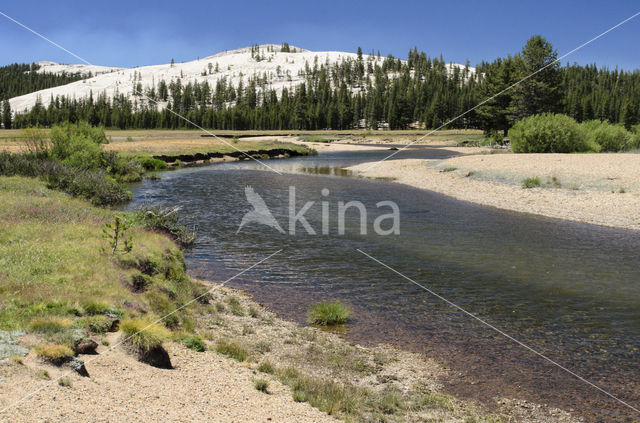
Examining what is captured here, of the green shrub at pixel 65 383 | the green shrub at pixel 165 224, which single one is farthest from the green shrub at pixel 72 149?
the green shrub at pixel 65 383

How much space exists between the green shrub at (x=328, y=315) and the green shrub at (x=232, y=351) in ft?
9.24

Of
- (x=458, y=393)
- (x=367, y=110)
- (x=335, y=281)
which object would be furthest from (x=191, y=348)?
(x=367, y=110)

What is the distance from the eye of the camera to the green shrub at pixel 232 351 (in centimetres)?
928

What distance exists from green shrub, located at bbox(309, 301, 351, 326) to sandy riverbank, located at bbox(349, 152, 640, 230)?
60.2ft

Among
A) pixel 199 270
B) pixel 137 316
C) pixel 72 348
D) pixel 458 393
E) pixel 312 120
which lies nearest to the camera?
pixel 72 348

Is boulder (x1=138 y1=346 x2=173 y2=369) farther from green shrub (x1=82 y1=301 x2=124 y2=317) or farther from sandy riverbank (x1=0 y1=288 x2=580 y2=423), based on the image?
green shrub (x1=82 y1=301 x2=124 y2=317)

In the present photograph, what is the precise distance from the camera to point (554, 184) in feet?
102

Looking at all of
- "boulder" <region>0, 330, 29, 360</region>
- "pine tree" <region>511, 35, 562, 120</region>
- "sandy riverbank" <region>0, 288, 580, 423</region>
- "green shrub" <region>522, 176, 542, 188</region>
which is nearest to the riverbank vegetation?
"boulder" <region>0, 330, 29, 360</region>

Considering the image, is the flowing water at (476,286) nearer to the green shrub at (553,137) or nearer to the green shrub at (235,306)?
the green shrub at (235,306)

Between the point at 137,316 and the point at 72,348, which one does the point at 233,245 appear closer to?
the point at 137,316

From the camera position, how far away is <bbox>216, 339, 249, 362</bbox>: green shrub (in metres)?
9.28

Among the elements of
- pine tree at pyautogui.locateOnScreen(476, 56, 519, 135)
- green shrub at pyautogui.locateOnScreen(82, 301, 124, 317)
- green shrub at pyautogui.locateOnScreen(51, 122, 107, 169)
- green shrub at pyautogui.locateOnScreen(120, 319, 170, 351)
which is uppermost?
pine tree at pyautogui.locateOnScreen(476, 56, 519, 135)

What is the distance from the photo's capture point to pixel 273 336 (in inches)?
432

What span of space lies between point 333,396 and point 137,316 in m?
4.75
